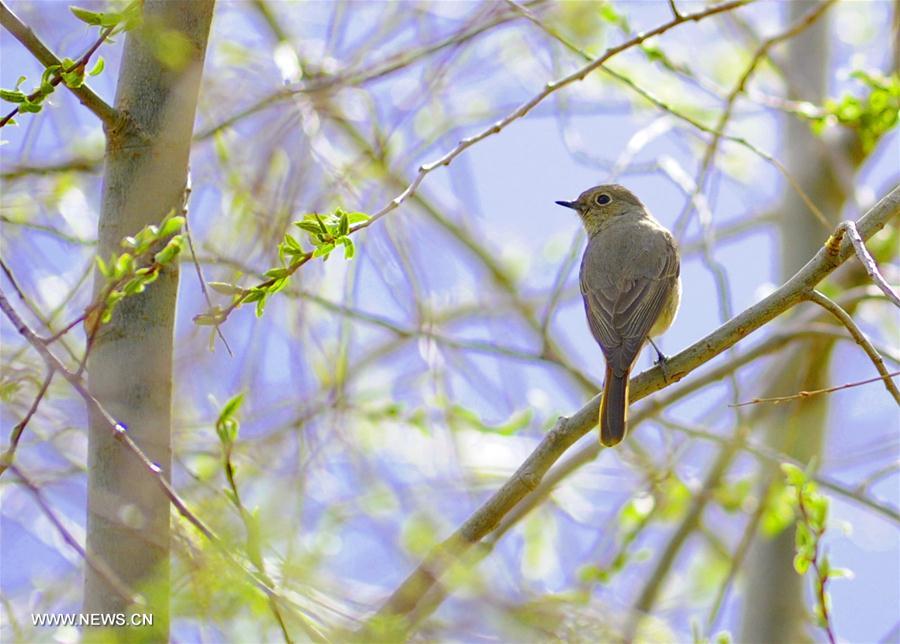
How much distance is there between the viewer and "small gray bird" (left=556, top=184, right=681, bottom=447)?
4.39 metres


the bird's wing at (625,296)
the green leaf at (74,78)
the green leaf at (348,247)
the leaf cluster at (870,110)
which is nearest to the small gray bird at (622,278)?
the bird's wing at (625,296)

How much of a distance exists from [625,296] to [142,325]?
2666mm

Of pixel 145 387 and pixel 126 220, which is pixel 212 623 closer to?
pixel 145 387

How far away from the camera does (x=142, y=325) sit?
2672 mm

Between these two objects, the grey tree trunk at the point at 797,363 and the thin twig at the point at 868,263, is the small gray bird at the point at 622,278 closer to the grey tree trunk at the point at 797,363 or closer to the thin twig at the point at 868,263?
the grey tree trunk at the point at 797,363

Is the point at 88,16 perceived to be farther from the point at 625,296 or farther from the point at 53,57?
the point at 625,296

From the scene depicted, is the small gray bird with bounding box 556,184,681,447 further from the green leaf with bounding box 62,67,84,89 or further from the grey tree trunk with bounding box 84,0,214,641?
the green leaf with bounding box 62,67,84,89

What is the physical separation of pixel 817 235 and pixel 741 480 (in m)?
1.44

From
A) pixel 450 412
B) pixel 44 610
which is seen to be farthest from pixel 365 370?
pixel 44 610

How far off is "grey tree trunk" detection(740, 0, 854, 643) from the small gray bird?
88 cm

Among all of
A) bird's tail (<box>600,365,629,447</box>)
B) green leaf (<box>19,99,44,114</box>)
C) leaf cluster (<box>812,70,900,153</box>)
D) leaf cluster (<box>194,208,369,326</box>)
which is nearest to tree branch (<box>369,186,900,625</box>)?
bird's tail (<box>600,365,629,447</box>)

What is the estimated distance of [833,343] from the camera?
6023mm

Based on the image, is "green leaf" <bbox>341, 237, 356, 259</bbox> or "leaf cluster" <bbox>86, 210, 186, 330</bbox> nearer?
"leaf cluster" <bbox>86, 210, 186, 330</bbox>

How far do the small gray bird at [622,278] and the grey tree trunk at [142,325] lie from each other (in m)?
1.68
